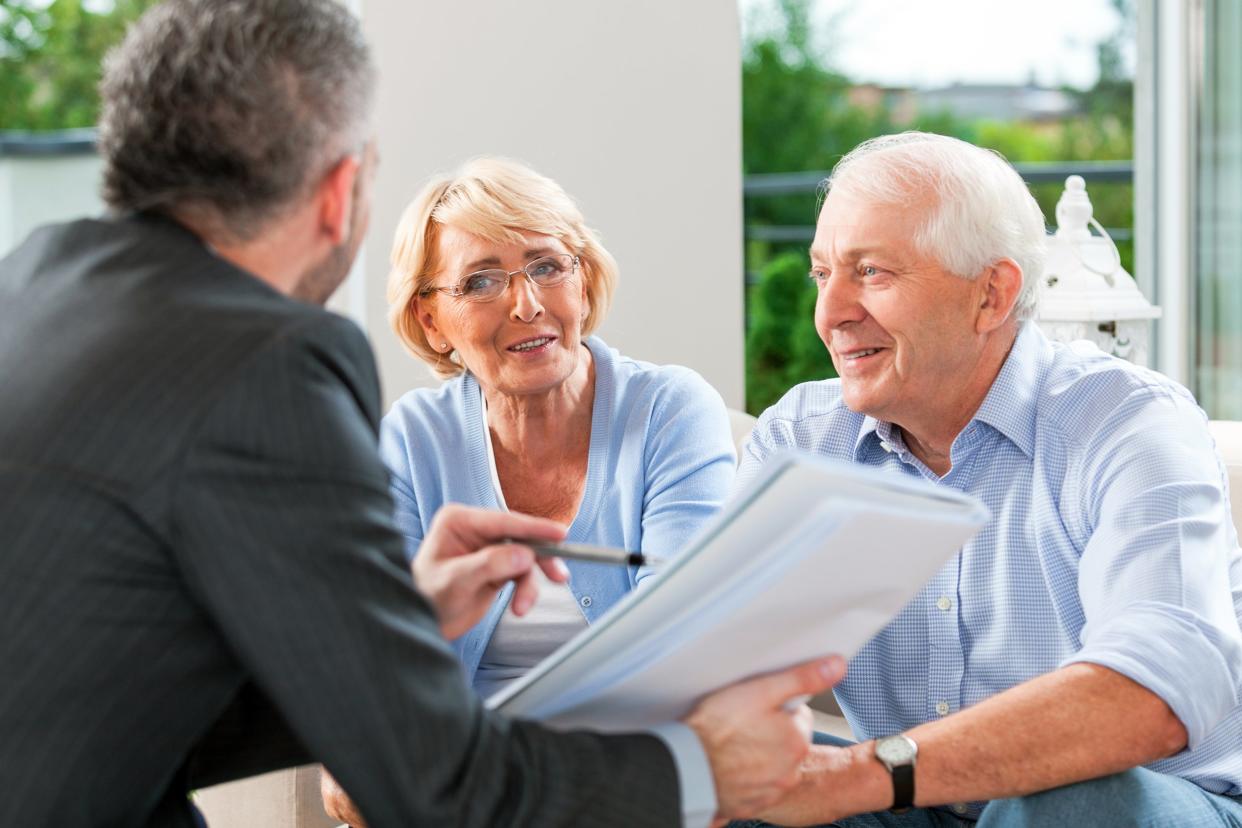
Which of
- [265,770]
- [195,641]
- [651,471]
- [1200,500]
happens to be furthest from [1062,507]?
[195,641]

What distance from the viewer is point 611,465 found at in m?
2.13

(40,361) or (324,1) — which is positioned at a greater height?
(324,1)

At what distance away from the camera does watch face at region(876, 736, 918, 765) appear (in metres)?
1.32

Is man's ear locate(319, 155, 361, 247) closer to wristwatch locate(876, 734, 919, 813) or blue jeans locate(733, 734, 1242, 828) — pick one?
wristwatch locate(876, 734, 919, 813)

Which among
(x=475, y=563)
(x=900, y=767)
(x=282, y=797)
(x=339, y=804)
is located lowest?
(x=282, y=797)

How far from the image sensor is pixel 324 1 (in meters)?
1.06

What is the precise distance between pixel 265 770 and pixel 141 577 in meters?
0.36

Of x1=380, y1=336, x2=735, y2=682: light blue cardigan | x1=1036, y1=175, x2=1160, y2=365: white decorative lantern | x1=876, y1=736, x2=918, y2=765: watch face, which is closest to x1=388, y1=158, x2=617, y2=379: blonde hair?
x1=380, y1=336, x2=735, y2=682: light blue cardigan

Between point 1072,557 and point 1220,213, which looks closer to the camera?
point 1072,557

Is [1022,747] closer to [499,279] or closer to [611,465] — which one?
[611,465]

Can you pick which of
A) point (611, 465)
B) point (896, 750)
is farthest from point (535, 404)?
point (896, 750)

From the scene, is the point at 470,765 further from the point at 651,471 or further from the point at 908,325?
the point at 651,471

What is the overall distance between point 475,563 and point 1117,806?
26.7 inches

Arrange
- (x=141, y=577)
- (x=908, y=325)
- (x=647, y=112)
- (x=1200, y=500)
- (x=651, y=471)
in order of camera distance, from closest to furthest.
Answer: (x=141, y=577) → (x=1200, y=500) → (x=908, y=325) → (x=651, y=471) → (x=647, y=112)
